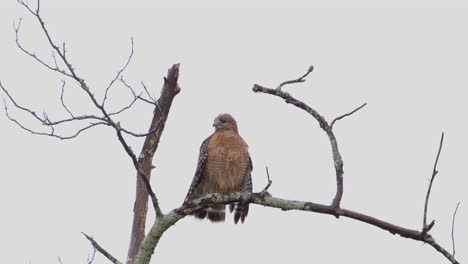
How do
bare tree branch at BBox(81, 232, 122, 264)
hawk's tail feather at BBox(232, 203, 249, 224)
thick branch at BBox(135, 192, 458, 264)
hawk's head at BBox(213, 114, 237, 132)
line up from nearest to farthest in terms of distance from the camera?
thick branch at BBox(135, 192, 458, 264), bare tree branch at BBox(81, 232, 122, 264), hawk's tail feather at BBox(232, 203, 249, 224), hawk's head at BBox(213, 114, 237, 132)

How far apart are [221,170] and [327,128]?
3.19 metres

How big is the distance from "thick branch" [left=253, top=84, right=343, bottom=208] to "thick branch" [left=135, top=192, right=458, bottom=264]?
139 millimetres

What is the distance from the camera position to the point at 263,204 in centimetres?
623

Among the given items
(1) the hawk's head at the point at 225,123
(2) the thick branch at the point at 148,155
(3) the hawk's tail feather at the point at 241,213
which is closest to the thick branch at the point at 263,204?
(2) the thick branch at the point at 148,155

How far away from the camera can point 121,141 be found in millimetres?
5363

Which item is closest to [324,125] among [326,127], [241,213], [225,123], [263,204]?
[326,127]

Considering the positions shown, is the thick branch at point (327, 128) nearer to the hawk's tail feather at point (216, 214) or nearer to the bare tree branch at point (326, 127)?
the bare tree branch at point (326, 127)

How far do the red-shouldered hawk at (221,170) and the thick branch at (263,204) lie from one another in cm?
213

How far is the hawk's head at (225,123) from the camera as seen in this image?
9867 millimetres

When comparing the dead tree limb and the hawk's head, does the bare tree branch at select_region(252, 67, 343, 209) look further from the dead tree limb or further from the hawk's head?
the hawk's head

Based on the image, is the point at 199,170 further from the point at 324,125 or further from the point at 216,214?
the point at 324,125

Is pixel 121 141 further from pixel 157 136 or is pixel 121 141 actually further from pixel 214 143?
pixel 214 143

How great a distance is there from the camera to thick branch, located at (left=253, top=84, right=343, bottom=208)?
18.5ft

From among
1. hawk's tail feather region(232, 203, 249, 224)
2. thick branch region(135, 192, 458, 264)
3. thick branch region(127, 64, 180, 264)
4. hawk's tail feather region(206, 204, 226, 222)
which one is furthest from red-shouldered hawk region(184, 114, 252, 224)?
thick branch region(135, 192, 458, 264)
